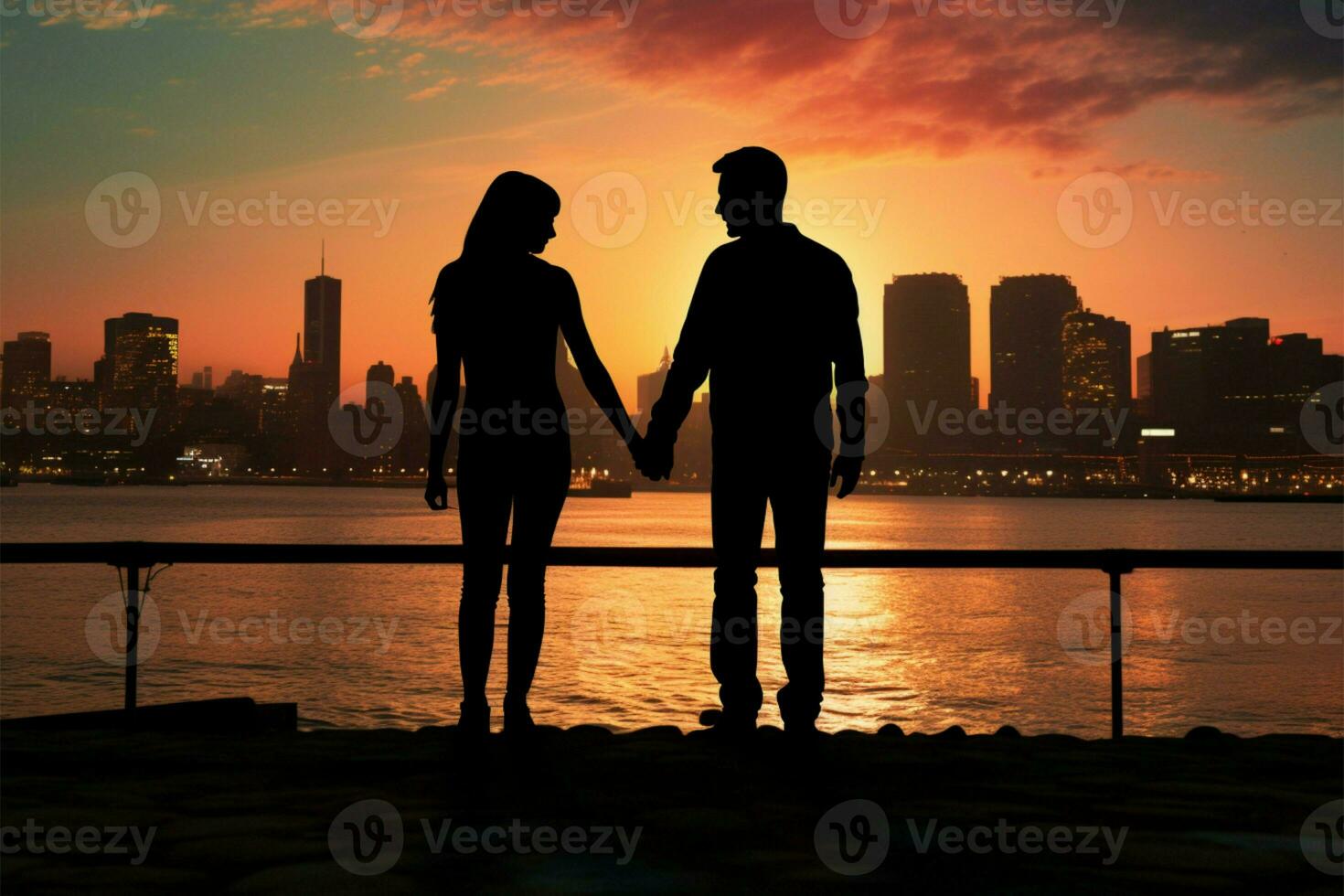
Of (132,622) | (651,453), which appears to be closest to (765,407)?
(651,453)

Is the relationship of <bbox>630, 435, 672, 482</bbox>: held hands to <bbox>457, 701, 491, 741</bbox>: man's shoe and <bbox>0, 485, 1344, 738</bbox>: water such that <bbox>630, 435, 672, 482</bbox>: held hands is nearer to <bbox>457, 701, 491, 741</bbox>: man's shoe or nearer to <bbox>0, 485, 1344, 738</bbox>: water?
<bbox>457, 701, 491, 741</bbox>: man's shoe

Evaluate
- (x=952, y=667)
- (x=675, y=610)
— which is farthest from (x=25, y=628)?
(x=952, y=667)

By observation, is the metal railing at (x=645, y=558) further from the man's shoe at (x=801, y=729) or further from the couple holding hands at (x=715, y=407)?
the man's shoe at (x=801, y=729)

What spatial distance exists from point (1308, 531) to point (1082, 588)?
9064cm

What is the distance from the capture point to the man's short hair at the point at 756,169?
516 centimetres

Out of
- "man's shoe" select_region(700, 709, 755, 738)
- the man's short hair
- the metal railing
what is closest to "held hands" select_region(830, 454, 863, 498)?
the metal railing

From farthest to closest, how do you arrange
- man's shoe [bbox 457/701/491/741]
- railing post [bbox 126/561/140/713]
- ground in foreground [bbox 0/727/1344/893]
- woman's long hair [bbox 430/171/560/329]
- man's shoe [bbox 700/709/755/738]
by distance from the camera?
railing post [bbox 126/561/140/713], man's shoe [bbox 700/709/755/738], woman's long hair [bbox 430/171/560/329], man's shoe [bbox 457/701/491/741], ground in foreground [bbox 0/727/1344/893]

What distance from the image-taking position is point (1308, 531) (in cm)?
13912

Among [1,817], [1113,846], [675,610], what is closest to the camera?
[1113,846]

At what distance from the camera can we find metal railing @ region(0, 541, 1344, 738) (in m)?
5.81

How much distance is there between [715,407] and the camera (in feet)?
17.1

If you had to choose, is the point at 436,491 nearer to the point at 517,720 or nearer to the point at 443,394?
the point at 443,394

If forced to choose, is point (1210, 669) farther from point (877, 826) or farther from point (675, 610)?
point (877, 826)

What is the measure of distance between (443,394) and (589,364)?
670 mm
